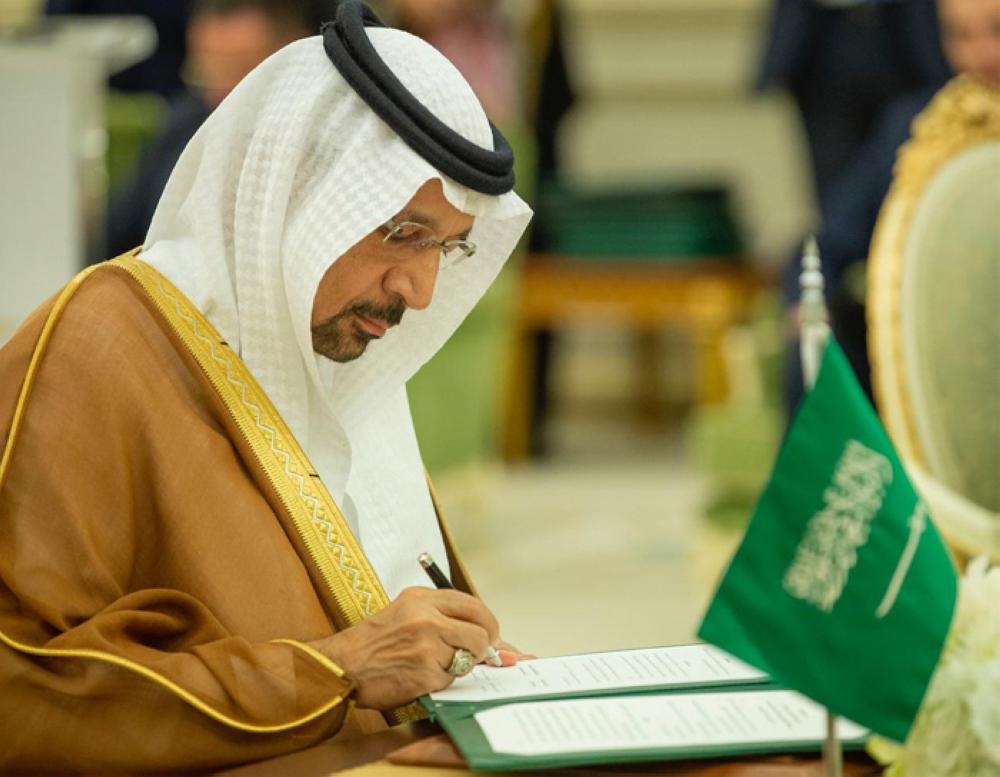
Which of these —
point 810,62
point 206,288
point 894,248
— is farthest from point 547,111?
point 206,288

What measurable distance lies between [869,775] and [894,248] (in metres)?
1.67

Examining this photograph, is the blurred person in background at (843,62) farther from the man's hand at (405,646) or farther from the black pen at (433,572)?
the man's hand at (405,646)

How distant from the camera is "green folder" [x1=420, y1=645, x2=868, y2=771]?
1.43 metres

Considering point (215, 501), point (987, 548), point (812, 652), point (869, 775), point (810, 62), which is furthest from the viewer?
point (810, 62)

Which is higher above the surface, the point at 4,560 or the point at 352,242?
the point at 352,242

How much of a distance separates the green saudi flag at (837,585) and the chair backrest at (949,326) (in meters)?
1.60

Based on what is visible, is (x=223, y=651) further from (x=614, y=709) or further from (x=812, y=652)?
(x=812, y=652)

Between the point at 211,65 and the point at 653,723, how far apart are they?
319 centimetres

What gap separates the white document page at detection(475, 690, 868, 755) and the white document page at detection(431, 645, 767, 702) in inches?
1.2

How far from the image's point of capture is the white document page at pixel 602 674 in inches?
62.7

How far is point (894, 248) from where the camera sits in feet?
9.98

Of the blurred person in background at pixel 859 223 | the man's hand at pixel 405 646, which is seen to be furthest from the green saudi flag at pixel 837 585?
the blurred person in background at pixel 859 223

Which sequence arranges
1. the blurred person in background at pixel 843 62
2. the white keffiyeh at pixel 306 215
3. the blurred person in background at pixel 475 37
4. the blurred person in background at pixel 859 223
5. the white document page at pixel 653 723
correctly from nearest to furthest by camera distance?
the white document page at pixel 653 723 < the white keffiyeh at pixel 306 215 < the blurred person in background at pixel 859 223 < the blurred person in background at pixel 843 62 < the blurred person in background at pixel 475 37

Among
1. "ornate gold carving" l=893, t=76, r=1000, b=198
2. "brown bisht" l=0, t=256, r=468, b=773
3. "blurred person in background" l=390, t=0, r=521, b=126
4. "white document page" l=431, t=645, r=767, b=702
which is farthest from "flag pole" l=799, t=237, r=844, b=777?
"blurred person in background" l=390, t=0, r=521, b=126
